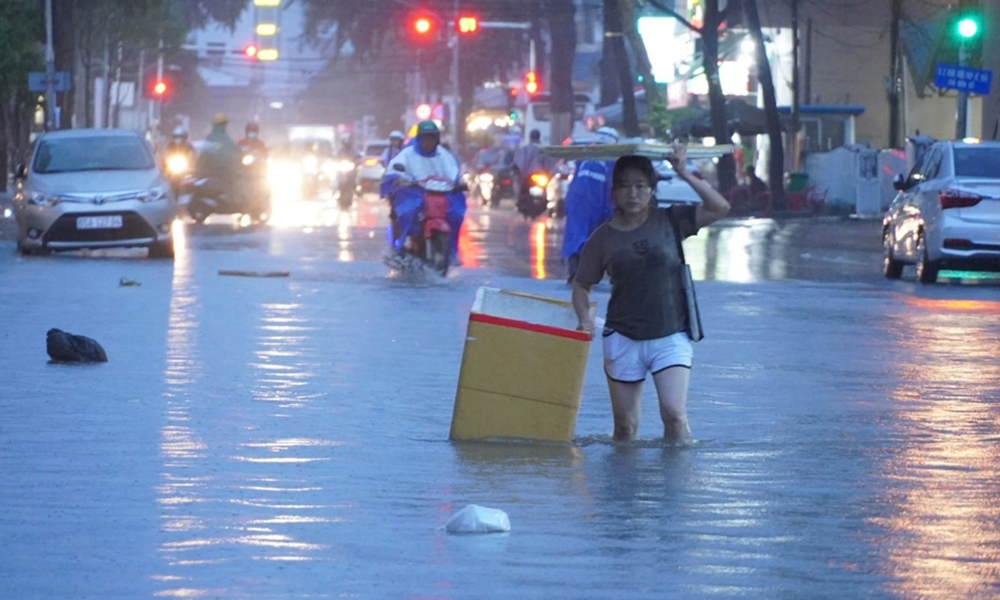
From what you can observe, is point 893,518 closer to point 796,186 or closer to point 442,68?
point 796,186

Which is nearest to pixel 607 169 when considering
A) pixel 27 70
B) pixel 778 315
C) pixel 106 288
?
pixel 778 315

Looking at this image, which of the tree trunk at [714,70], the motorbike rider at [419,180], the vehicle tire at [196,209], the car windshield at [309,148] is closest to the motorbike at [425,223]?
the motorbike rider at [419,180]

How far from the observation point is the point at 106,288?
18688 millimetres

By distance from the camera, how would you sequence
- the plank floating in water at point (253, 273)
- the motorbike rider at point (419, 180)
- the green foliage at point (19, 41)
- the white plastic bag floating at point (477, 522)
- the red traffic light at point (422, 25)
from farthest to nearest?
1. the red traffic light at point (422, 25)
2. the green foliage at point (19, 41)
3. the motorbike rider at point (419, 180)
4. the plank floating in water at point (253, 273)
5. the white plastic bag floating at point (477, 522)

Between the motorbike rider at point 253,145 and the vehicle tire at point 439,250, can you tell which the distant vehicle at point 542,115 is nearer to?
the motorbike rider at point 253,145

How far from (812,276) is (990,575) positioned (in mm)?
16448

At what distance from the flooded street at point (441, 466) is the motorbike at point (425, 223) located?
4.40 m

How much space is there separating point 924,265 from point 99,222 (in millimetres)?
9320

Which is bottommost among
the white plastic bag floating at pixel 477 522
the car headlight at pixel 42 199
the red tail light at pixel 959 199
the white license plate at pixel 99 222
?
the white license plate at pixel 99 222

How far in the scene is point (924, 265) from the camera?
21484 millimetres

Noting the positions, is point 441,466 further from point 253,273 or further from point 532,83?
point 532,83

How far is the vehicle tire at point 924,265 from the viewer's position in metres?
21.4

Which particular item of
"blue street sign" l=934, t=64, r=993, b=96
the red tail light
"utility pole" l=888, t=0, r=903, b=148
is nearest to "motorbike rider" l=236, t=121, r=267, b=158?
"blue street sign" l=934, t=64, r=993, b=96

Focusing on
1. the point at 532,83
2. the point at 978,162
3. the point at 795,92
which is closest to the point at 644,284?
the point at 978,162
